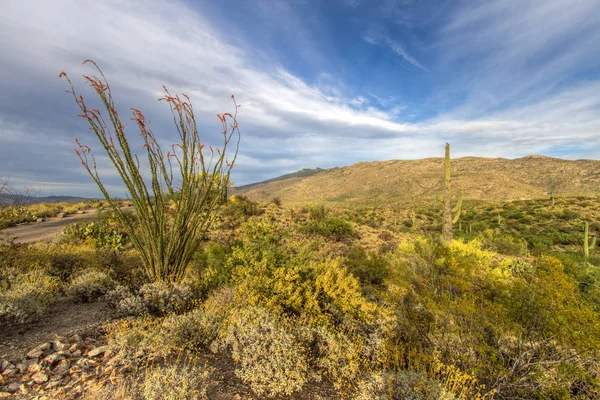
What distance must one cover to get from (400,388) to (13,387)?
4.17 m

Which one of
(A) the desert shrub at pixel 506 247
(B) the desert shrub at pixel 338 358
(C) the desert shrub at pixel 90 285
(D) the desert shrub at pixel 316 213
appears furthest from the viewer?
(D) the desert shrub at pixel 316 213

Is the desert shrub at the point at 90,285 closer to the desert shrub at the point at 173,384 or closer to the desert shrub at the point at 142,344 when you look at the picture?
the desert shrub at the point at 142,344

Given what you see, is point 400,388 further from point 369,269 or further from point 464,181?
point 464,181

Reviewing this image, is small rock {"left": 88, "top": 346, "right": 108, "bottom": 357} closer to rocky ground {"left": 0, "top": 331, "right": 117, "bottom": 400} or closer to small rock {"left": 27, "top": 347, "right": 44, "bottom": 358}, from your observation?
rocky ground {"left": 0, "top": 331, "right": 117, "bottom": 400}

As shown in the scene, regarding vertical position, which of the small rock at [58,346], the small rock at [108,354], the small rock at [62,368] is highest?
the small rock at [58,346]

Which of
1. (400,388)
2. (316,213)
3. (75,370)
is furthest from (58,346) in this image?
(316,213)

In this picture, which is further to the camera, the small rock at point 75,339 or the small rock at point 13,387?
the small rock at point 75,339

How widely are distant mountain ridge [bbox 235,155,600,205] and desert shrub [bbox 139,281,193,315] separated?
1160 inches

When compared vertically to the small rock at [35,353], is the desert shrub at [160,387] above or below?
below

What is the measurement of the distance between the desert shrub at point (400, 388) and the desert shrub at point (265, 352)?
30.6 inches

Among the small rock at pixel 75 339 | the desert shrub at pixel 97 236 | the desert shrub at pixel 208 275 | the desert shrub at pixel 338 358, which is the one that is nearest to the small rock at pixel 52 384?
the small rock at pixel 75 339

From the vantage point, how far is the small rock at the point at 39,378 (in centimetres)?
294

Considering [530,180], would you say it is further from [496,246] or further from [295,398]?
[295,398]

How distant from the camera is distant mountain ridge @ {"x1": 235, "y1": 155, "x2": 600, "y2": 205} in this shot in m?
47.9
